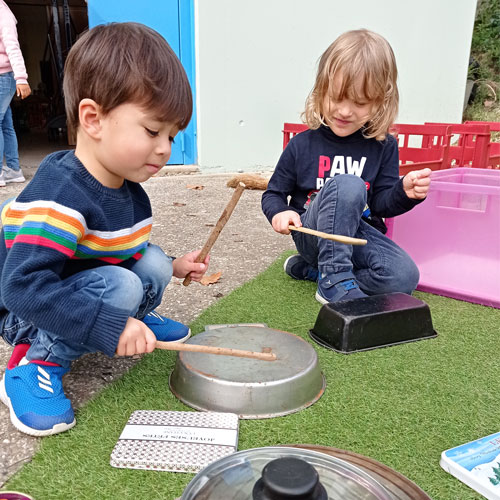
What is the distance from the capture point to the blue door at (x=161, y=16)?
3488 millimetres

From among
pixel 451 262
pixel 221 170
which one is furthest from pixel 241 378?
pixel 221 170

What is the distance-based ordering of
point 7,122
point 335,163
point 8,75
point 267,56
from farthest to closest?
point 267,56 → point 7,122 → point 8,75 → point 335,163

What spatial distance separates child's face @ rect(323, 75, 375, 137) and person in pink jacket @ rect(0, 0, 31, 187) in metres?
2.18

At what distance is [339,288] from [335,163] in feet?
1.42

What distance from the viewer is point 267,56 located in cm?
387

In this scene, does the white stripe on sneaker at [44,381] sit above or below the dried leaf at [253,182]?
above

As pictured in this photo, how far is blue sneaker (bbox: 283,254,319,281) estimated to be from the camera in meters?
1.81

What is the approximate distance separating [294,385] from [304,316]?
1.66 feet

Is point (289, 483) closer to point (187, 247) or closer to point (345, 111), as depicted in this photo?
point (345, 111)

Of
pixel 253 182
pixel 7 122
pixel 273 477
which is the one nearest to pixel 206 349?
pixel 273 477

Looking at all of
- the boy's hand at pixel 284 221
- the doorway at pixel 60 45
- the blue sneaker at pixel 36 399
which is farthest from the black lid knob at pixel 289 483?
the doorway at pixel 60 45

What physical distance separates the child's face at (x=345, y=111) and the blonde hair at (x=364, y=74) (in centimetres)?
1

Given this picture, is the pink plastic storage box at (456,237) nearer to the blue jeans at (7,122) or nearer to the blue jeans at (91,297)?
the blue jeans at (91,297)

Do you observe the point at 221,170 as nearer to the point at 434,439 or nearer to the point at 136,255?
the point at 136,255
